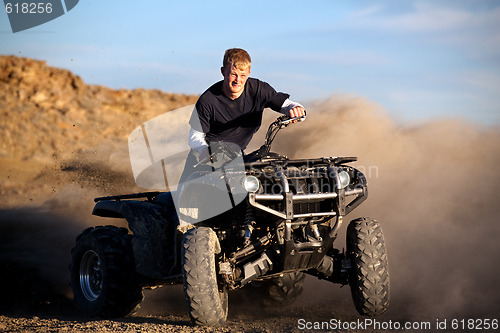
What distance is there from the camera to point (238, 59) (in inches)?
264

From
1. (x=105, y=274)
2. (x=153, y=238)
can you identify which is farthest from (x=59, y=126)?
(x=153, y=238)

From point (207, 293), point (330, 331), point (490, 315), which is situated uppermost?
point (207, 293)

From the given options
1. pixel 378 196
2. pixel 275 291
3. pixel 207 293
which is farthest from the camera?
pixel 378 196

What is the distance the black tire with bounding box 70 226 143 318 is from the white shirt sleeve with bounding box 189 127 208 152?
1533 millimetres

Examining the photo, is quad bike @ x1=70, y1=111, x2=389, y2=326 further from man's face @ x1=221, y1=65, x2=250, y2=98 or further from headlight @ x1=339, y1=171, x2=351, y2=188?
man's face @ x1=221, y1=65, x2=250, y2=98

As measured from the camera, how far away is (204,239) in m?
6.04

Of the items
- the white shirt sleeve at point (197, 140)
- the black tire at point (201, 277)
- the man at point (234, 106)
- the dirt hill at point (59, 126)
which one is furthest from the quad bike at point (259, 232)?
the dirt hill at point (59, 126)

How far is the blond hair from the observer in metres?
6.71

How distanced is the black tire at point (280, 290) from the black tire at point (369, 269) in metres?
1.92

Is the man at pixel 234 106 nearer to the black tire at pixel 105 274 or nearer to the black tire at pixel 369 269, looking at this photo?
the black tire at pixel 369 269

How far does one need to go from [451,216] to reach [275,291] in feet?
10.5

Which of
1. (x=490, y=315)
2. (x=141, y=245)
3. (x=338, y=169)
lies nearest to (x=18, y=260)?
(x=141, y=245)

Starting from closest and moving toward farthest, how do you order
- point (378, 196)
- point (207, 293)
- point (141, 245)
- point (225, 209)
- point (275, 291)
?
point (207, 293)
point (225, 209)
point (141, 245)
point (275, 291)
point (378, 196)

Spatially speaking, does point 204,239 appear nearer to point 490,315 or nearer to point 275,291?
point 275,291
